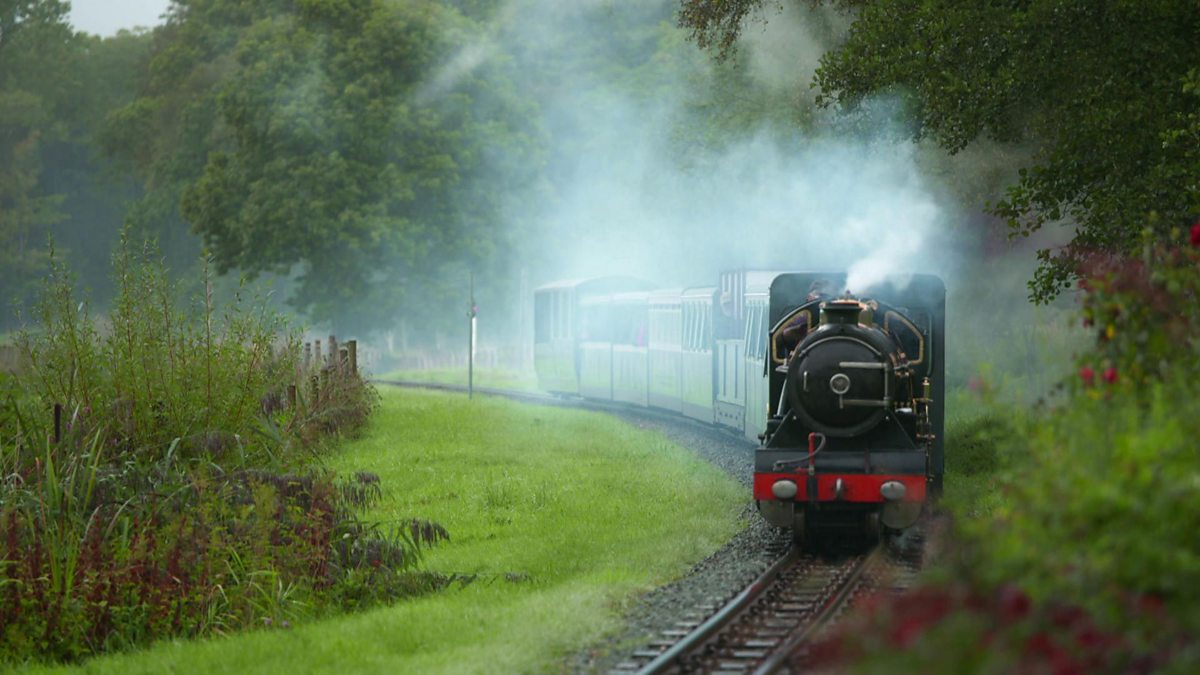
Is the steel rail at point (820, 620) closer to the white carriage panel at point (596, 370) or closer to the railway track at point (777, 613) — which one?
the railway track at point (777, 613)

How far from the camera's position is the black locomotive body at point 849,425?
45.0 feet

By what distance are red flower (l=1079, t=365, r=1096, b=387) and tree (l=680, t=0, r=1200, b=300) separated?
7505mm

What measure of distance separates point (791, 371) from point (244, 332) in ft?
19.6

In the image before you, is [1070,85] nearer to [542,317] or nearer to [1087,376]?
[1087,376]

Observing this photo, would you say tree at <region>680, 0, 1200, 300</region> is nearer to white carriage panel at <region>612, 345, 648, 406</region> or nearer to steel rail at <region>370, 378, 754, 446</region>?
steel rail at <region>370, 378, 754, 446</region>

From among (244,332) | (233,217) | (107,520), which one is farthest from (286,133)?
(107,520)

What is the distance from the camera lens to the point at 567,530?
15688mm

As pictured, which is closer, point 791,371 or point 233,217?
point 791,371

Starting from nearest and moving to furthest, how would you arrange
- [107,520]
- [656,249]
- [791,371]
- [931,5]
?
1. [107,520]
2. [791,371]
3. [931,5]
4. [656,249]

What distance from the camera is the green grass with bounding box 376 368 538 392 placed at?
47250 millimetres

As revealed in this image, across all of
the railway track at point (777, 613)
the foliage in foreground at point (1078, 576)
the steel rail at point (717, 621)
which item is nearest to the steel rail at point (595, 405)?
the railway track at point (777, 613)

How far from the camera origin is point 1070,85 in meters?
17.8

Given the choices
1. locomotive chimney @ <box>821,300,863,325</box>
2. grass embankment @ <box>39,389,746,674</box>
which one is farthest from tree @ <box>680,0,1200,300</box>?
grass embankment @ <box>39,389,746,674</box>

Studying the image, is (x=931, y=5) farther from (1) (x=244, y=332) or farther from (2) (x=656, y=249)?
(2) (x=656, y=249)
